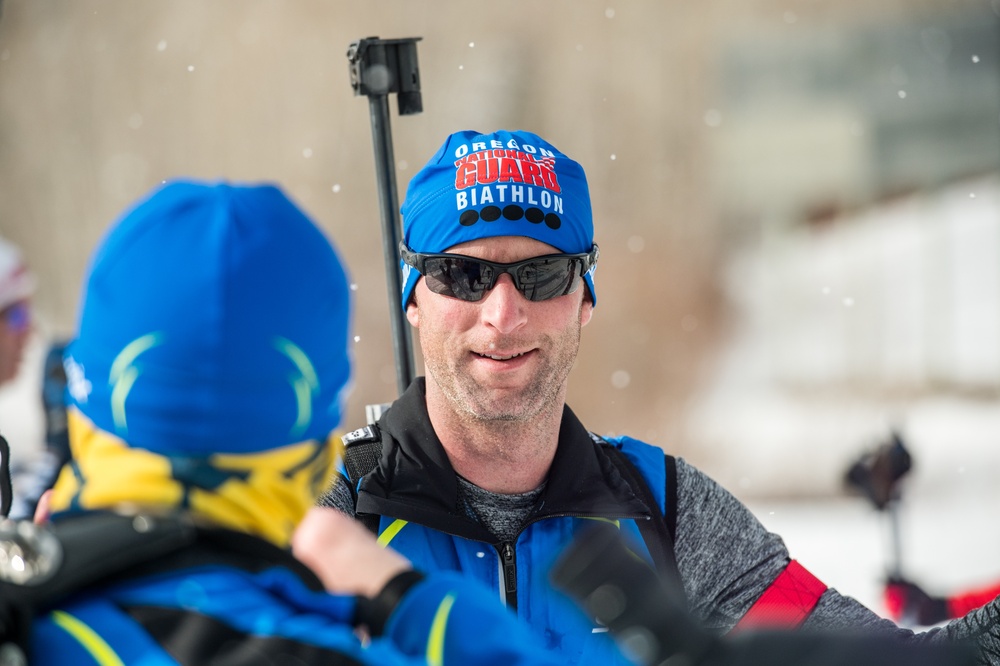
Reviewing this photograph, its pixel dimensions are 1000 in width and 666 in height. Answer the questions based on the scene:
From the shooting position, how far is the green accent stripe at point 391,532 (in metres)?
1.84

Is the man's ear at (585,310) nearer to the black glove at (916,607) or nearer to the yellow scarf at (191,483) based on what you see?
the yellow scarf at (191,483)

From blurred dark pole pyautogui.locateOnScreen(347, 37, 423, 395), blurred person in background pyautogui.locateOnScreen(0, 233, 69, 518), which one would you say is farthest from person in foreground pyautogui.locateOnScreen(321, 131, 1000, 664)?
blurred person in background pyautogui.locateOnScreen(0, 233, 69, 518)

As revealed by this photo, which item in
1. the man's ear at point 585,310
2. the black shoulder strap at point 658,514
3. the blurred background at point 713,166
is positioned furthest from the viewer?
the blurred background at point 713,166

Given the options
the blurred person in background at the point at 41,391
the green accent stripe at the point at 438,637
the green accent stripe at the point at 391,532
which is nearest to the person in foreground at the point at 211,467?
the green accent stripe at the point at 438,637

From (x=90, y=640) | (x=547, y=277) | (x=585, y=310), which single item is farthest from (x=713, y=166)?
(x=90, y=640)

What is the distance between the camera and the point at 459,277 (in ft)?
6.49

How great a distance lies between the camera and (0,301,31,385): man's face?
2.06m

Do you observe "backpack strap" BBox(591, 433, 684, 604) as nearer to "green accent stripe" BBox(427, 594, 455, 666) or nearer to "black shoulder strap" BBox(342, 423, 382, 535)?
"black shoulder strap" BBox(342, 423, 382, 535)

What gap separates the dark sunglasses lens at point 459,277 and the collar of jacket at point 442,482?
0.23 metres

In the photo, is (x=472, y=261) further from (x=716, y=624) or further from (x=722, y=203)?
(x=722, y=203)

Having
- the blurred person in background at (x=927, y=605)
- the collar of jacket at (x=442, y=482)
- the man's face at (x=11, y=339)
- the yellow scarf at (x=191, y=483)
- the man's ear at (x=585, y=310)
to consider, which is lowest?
the blurred person in background at (x=927, y=605)

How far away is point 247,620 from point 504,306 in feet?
3.84

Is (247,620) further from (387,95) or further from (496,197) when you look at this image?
(387,95)

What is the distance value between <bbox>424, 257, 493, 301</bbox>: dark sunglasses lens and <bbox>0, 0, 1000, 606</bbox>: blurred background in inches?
205
